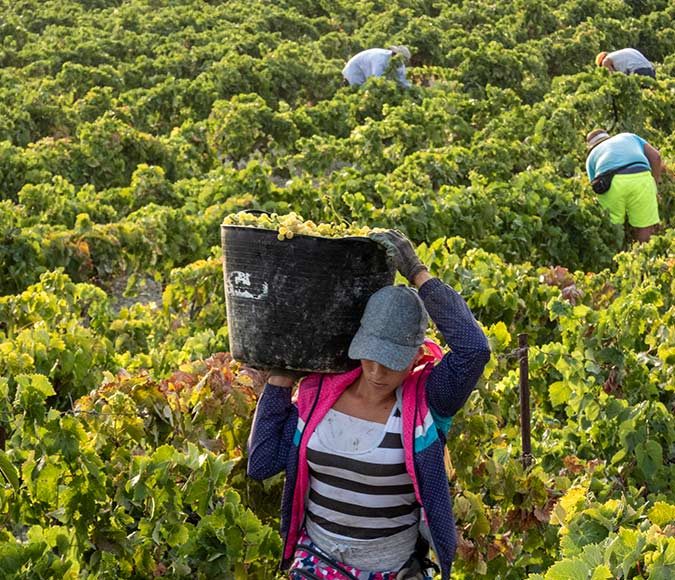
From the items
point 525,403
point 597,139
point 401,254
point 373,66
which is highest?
point 401,254

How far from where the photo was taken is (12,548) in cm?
282

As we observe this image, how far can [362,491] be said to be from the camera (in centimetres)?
278

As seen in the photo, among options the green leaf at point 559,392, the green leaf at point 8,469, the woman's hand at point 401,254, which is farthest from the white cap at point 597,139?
the green leaf at point 8,469

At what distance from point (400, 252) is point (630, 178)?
20.7ft

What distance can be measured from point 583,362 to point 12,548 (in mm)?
2680

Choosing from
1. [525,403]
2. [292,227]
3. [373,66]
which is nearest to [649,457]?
[525,403]

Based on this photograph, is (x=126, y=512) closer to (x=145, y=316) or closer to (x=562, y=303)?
(x=562, y=303)

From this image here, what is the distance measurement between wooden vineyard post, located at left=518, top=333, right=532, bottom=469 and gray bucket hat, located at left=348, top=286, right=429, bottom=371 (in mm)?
1418

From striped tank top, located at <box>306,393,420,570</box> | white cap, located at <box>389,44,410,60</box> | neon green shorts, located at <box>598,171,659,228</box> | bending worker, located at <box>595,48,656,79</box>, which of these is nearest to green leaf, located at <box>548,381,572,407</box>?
striped tank top, located at <box>306,393,420,570</box>

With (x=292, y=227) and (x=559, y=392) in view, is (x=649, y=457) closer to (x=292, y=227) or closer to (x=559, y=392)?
(x=559, y=392)

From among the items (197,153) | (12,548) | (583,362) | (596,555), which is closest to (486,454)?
(583,362)

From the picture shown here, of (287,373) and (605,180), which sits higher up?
(287,373)

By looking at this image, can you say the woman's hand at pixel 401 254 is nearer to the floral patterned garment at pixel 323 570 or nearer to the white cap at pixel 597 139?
the floral patterned garment at pixel 323 570

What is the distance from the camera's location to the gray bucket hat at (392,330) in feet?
8.75
